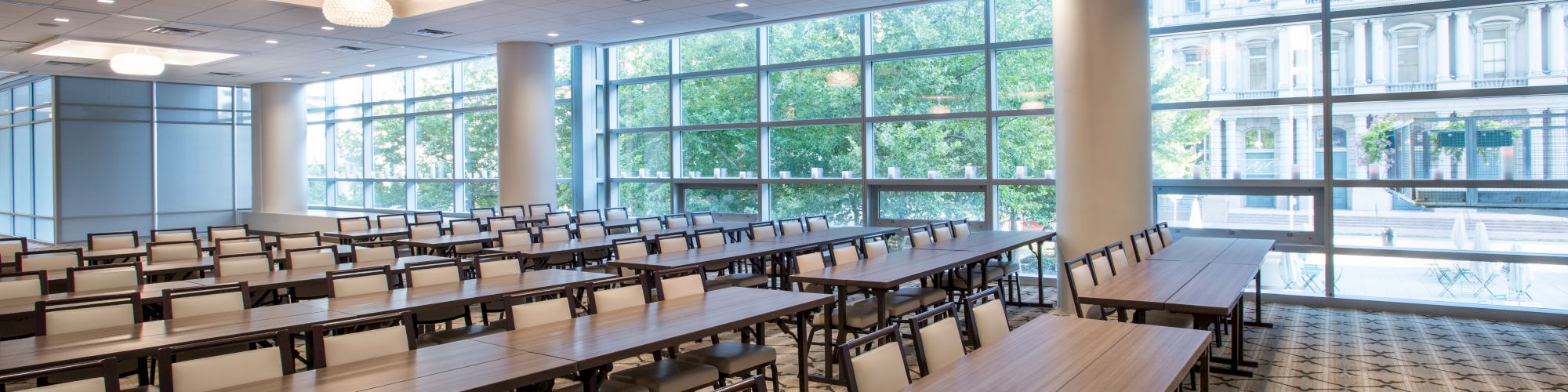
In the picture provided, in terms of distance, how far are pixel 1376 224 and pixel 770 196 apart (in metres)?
6.95

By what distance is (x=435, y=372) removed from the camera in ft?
10.1

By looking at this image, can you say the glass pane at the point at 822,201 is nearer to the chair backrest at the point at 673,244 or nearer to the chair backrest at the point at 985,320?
the chair backrest at the point at 673,244

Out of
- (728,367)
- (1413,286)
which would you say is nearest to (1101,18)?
(1413,286)

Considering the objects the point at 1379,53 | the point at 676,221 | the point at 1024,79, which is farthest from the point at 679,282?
the point at 1379,53

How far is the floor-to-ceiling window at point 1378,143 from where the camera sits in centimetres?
739

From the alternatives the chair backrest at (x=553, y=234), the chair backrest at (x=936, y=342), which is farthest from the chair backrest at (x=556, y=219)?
the chair backrest at (x=936, y=342)

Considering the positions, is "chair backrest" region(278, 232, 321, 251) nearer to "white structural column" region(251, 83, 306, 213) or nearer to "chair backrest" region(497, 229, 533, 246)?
"chair backrest" region(497, 229, 533, 246)

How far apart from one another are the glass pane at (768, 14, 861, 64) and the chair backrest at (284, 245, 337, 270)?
6.28m

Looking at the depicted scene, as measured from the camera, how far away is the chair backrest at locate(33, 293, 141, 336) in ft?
13.7

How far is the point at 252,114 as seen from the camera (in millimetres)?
17156

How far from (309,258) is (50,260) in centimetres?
232

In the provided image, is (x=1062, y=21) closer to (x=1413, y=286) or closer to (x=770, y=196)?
(x=1413, y=286)

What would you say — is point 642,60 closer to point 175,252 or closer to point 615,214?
point 615,214

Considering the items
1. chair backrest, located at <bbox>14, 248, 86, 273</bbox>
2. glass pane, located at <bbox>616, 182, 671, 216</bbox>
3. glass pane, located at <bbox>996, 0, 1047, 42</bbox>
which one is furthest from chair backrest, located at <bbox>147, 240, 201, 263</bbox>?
glass pane, located at <bbox>996, 0, 1047, 42</bbox>
